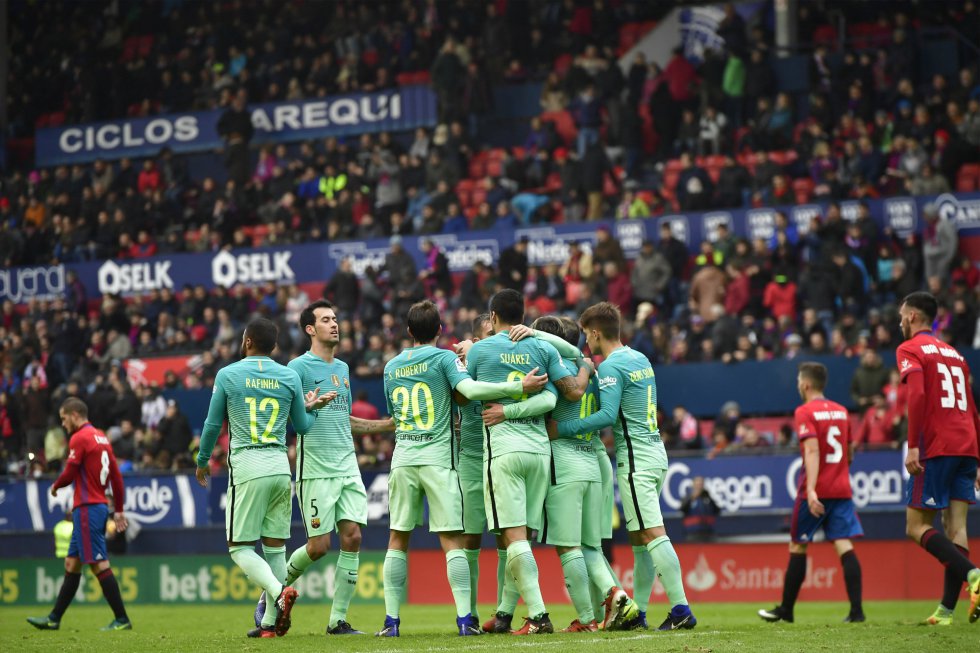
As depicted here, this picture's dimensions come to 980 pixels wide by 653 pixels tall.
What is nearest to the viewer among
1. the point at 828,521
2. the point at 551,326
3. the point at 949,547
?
the point at 949,547

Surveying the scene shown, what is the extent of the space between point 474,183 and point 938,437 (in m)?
19.7

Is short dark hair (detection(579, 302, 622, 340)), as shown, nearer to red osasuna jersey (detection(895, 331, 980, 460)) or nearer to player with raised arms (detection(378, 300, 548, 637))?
player with raised arms (detection(378, 300, 548, 637))

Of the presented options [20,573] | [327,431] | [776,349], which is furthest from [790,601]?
[20,573]

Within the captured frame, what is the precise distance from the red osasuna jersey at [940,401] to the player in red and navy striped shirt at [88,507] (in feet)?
24.1

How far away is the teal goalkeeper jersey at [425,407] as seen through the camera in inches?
417

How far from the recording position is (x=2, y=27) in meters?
36.5

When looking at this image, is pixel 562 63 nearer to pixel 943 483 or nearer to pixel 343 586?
pixel 943 483

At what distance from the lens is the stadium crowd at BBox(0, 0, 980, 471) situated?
23.2 meters

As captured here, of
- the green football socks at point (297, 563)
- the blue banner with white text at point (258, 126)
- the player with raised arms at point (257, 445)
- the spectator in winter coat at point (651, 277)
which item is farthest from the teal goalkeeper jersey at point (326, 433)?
the blue banner with white text at point (258, 126)

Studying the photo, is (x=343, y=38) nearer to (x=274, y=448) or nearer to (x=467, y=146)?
(x=467, y=146)

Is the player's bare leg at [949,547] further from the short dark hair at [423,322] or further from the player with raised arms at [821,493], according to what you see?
the short dark hair at [423,322]

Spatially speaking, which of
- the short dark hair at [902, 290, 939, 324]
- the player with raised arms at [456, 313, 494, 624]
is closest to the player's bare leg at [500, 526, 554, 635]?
the player with raised arms at [456, 313, 494, 624]

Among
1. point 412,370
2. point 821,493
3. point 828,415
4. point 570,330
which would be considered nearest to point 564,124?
point 828,415

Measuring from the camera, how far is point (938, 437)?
11148 mm
